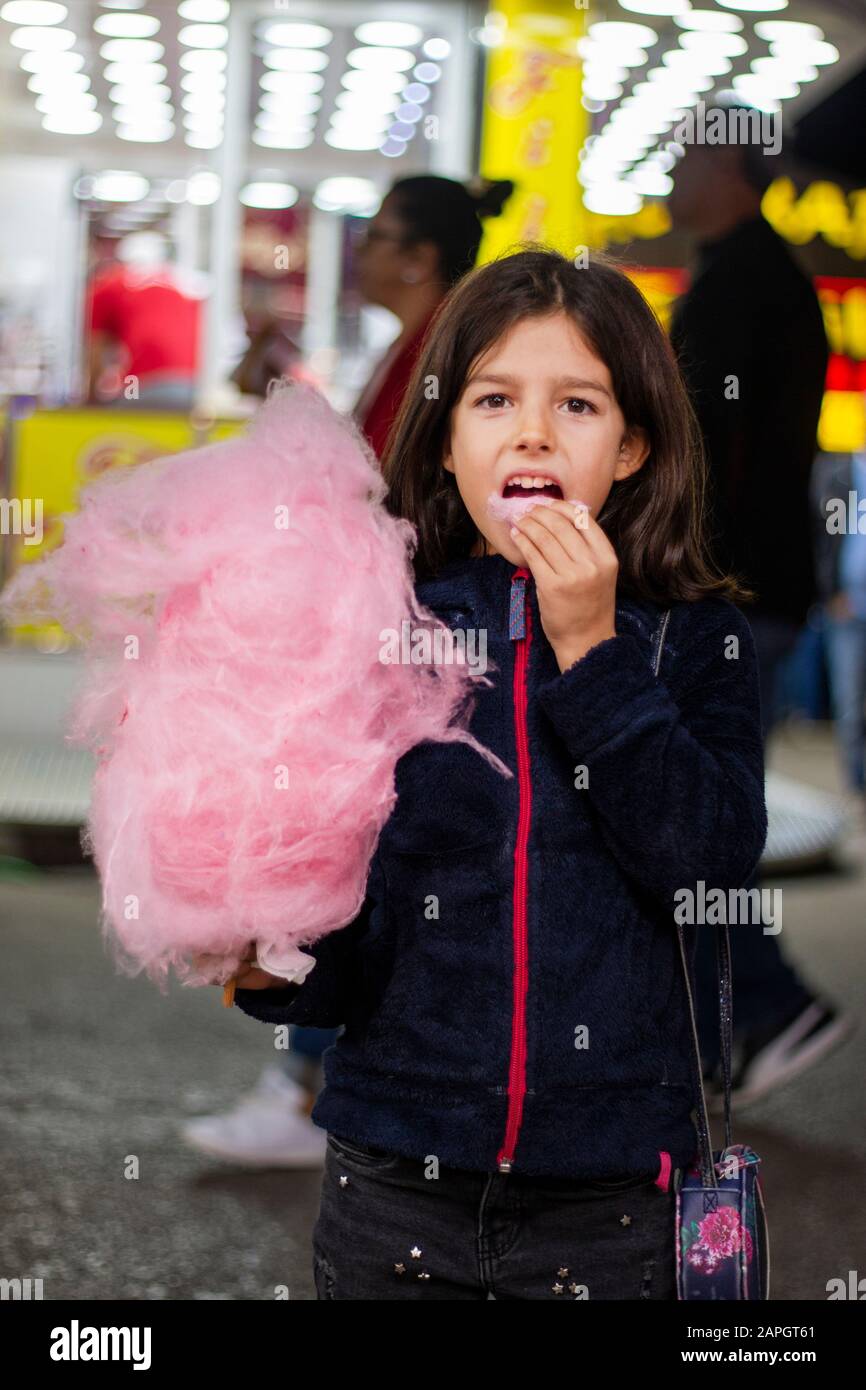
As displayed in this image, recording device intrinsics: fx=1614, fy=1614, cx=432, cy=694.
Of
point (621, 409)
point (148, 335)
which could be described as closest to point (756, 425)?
point (621, 409)

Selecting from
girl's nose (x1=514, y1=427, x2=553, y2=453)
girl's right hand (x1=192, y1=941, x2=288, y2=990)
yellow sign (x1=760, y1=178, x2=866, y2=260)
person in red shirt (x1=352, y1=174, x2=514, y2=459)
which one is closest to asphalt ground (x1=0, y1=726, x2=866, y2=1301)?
girl's right hand (x1=192, y1=941, x2=288, y2=990)

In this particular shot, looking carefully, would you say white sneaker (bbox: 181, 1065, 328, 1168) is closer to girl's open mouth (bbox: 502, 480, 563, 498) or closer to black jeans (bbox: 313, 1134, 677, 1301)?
black jeans (bbox: 313, 1134, 677, 1301)

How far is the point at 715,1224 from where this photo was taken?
1.47 metres

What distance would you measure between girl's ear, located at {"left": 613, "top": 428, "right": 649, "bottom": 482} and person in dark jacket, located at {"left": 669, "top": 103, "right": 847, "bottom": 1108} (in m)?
1.54

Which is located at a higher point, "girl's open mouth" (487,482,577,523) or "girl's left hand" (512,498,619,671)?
"girl's open mouth" (487,482,577,523)

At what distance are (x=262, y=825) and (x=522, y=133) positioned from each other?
6.19 metres

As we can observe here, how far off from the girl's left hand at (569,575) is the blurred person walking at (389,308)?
54.1 inches

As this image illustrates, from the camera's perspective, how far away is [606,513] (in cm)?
158

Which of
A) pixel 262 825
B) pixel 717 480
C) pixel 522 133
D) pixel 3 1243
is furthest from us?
pixel 522 133

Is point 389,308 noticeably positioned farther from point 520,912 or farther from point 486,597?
point 520,912

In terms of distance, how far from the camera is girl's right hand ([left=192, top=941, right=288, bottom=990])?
4.50ft
